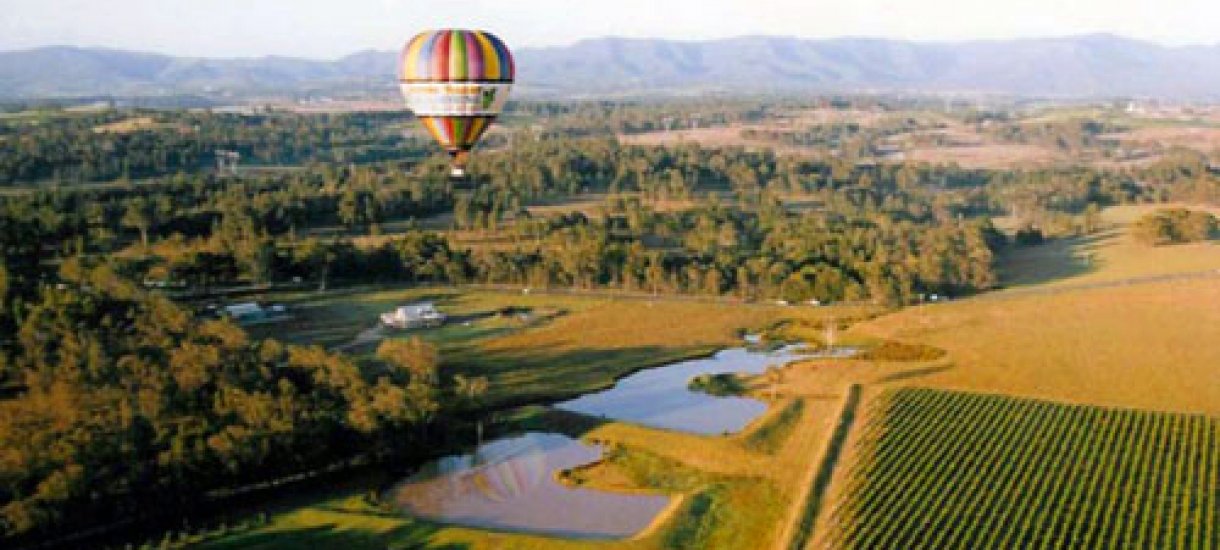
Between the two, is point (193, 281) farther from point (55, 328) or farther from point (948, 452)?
point (948, 452)

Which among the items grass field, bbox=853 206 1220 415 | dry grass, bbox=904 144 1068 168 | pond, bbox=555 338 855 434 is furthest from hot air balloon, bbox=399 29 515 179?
dry grass, bbox=904 144 1068 168

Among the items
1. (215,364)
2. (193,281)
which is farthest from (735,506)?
(193,281)

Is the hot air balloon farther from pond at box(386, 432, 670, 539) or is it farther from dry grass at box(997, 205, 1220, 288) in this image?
dry grass at box(997, 205, 1220, 288)

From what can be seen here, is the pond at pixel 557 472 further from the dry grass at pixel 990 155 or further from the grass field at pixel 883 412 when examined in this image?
the dry grass at pixel 990 155

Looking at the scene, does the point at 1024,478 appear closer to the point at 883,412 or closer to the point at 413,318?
the point at 883,412

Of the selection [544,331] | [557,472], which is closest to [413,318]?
[544,331]

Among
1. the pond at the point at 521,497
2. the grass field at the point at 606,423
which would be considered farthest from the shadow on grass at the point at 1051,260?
the pond at the point at 521,497
